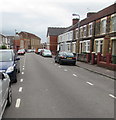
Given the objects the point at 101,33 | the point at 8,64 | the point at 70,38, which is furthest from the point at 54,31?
the point at 8,64

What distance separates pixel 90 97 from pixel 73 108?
1489mm

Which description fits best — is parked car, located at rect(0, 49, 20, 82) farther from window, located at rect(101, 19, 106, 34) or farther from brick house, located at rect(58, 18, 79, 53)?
brick house, located at rect(58, 18, 79, 53)

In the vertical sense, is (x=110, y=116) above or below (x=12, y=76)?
below

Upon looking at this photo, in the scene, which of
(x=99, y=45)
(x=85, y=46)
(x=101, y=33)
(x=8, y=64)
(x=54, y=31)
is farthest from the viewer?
(x=54, y=31)

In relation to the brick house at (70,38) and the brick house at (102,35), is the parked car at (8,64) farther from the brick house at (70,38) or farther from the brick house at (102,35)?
the brick house at (70,38)

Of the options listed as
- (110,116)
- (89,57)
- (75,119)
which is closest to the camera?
(75,119)

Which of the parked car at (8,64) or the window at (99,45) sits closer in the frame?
the parked car at (8,64)

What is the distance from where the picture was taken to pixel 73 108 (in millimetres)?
4980

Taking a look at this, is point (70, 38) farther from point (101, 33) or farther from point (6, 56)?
point (6, 56)

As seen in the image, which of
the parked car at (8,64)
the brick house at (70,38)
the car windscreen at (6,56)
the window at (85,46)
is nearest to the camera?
the parked car at (8,64)

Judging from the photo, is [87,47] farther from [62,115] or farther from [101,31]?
[62,115]

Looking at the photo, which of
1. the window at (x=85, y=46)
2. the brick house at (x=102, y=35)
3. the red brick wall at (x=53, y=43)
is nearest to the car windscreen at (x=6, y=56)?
the brick house at (x=102, y=35)

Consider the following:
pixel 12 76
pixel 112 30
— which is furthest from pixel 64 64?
pixel 12 76

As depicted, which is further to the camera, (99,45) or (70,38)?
(70,38)
